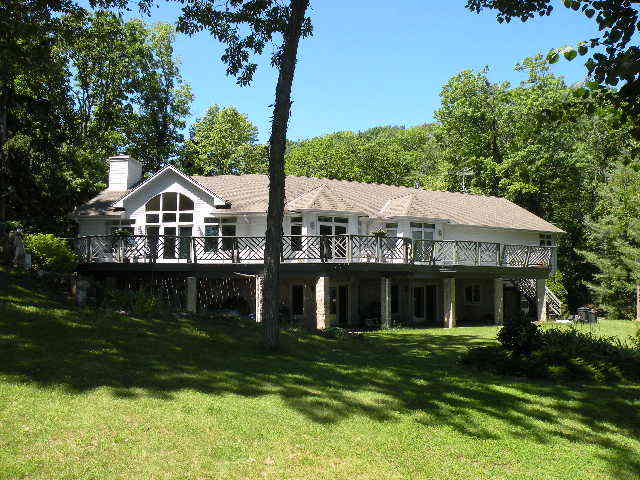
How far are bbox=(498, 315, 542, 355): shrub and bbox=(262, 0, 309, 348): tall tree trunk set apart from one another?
5.65 metres

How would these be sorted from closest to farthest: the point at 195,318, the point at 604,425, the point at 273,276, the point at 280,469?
the point at 280,469 < the point at 604,425 < the point at 273,276 < the point at 195,318

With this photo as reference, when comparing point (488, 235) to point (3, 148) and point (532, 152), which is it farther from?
point (3, 148)

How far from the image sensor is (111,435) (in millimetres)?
7086

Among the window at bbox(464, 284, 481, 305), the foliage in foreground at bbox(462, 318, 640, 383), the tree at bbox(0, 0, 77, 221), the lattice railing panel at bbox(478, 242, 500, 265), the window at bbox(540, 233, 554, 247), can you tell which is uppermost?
the tree at bbox(0, 0, 77, 221)

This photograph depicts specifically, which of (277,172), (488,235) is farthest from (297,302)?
(277,172)

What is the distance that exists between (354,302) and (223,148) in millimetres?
22579

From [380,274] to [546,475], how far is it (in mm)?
17977

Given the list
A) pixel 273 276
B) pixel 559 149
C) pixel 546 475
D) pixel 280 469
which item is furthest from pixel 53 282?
pixel 559 149

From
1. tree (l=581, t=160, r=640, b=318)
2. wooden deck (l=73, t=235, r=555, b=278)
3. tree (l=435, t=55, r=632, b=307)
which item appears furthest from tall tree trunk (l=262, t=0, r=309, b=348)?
tree (l=435, t=55, r=632, b=307)

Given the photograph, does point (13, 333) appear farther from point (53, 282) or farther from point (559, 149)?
point (559, 149)

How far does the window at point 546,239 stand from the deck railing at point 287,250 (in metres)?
8.03

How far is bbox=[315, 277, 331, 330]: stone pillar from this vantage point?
21.6m

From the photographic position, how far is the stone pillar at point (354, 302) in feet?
88.0

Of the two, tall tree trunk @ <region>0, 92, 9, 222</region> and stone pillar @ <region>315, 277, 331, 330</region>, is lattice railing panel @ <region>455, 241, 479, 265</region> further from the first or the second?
tall tree trunk @ <region>0, 92, 9, 222</region>
